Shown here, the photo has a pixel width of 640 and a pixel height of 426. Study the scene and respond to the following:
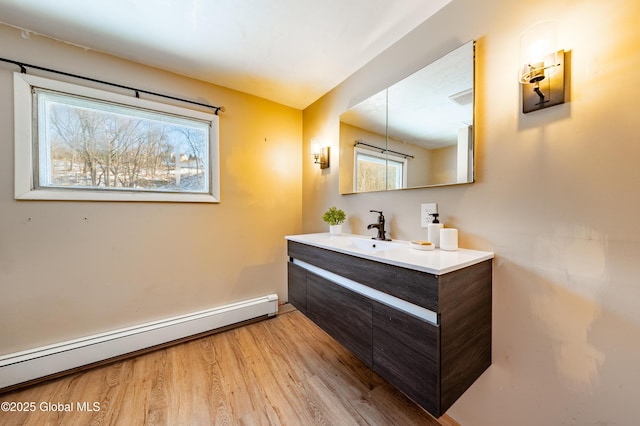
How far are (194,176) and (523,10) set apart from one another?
2.44 metres

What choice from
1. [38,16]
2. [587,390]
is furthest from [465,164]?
[38,16]

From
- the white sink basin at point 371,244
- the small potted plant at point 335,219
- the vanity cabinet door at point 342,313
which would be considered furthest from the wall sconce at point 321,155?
the vanity cabinet door at point 342,313

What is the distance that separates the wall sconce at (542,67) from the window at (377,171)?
2.25ft

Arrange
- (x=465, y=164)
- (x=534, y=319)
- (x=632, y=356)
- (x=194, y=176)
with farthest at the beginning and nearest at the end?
(x=194, y=176) < (x=465, y=164) < (x=534, y=319) < (x=632, y=356)

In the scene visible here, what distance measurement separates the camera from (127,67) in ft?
5.80

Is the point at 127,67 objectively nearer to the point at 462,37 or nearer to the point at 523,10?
the point at 462,37

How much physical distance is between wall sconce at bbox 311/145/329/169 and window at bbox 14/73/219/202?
3.13 feet

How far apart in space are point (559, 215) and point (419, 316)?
715mm

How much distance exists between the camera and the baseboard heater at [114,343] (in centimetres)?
143

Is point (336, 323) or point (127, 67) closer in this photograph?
point (336, 323)

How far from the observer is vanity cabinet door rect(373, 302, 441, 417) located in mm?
857

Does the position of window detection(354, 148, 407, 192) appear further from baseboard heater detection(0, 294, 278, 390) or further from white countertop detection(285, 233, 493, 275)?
baseboard heater detection(0, 294, 278, 390)

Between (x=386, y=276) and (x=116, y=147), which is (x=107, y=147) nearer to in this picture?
(x=116, y=147)

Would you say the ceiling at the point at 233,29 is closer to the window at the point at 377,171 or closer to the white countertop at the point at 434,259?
the window at the point at 377,171
